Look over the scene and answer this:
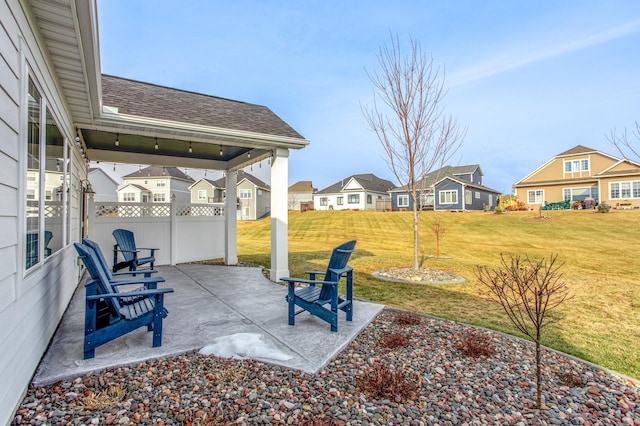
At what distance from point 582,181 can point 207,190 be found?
1296 inches

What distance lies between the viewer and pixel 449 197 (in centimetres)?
2884

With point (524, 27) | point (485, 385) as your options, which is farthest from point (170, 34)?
point (485, 385)

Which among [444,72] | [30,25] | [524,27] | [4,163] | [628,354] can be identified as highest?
[524,27]

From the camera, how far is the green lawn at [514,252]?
4.17 m

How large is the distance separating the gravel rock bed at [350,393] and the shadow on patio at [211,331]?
0.15 m

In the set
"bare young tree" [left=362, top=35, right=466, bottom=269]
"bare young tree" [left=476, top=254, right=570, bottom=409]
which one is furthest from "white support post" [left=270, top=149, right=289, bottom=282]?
"bare young tree" [left=476, top=254, right=570, bottom=409]

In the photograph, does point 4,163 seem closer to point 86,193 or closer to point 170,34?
point 86,193

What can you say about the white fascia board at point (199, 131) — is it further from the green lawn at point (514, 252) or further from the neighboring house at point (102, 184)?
the neighboring house at point (102, 184)

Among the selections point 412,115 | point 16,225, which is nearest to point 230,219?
point 412,115

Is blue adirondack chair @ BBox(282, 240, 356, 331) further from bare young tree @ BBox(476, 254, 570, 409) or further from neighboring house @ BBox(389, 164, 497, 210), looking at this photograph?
neighboring house @ BBox(389, 164, 497, 210)

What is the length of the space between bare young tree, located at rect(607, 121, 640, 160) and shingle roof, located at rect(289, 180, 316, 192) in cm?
4216

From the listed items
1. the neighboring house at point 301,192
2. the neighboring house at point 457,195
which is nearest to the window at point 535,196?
the neighboring house at point 457,195

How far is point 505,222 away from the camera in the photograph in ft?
67.7

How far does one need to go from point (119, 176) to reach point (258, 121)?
108 feet
